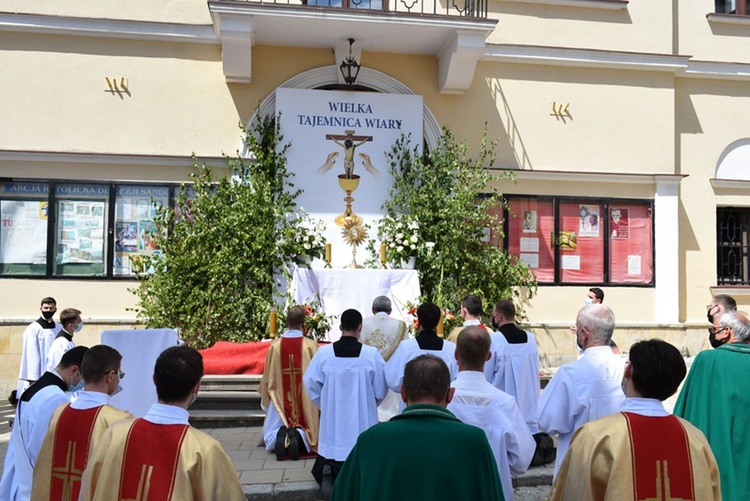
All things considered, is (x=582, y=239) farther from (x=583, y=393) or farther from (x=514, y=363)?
(x=583, y=393)

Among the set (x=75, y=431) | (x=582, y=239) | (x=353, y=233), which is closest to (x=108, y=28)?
(x=353, y=233)

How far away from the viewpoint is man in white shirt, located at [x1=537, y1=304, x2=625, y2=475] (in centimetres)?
430

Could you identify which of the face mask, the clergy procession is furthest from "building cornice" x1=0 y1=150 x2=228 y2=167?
the clergy procession

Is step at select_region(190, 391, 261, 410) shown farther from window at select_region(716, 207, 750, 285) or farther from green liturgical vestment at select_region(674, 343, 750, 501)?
window at select_region(716, 207, 750, 285)

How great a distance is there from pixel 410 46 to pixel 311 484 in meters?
8.06

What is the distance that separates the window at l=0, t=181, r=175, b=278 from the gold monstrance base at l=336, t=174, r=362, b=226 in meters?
2.73

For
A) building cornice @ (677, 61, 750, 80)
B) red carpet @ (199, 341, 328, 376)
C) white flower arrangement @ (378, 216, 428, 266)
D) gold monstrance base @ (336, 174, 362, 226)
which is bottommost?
red carpet @ (199, 341, 328, 376)

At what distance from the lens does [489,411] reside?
4105mm

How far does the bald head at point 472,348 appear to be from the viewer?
4.17 meters

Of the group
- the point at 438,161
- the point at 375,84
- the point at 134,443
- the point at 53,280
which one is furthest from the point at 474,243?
the point at 134,443

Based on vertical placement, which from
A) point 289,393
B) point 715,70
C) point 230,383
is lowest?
point 230,383

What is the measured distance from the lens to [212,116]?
12.0 meters

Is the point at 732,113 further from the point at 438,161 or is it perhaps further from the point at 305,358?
the point at 305,358

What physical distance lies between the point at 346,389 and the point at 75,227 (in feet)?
23.3
